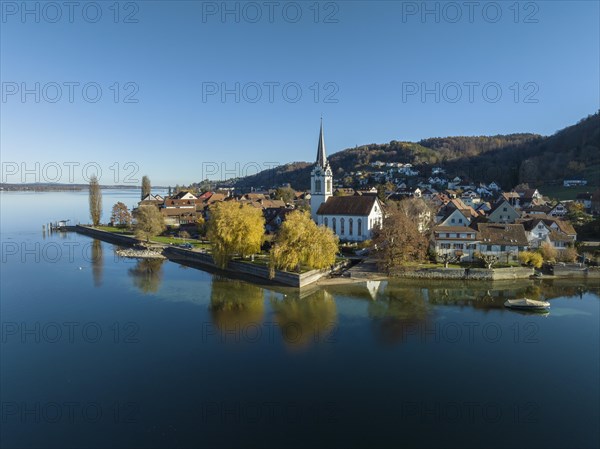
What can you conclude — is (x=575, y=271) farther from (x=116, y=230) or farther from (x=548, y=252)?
(x=116, y=230)

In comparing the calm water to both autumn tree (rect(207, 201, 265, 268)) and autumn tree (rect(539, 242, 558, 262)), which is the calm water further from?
autumn tree (rect(207, 201, 265, 268))

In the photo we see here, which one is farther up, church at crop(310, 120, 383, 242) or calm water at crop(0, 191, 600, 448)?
church at crop(310, 120, 383, 242)

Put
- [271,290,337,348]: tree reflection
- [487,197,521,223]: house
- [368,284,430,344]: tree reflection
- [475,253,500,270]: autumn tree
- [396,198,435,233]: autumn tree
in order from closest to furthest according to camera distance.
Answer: [271,290,337,348]: tree reflection < [368,284,430,344]: tree reflection < [475,253,500,270]: autumn tree < [396,198,435,233]: autumn tree < [487,197,521,223]: house

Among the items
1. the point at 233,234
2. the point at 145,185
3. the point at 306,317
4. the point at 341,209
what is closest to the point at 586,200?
the point at 341,209

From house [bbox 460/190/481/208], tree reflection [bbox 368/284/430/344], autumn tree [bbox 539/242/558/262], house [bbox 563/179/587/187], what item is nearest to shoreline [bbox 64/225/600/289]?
autumn tree [bbox 539/242/558/262]

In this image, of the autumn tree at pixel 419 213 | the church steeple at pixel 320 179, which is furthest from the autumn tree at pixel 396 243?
the church steeple at pixel 320 179

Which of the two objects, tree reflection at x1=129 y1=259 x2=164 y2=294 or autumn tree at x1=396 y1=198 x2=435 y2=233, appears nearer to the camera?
tree reflection at x1=129 y1=259 x2=164 y2=294
